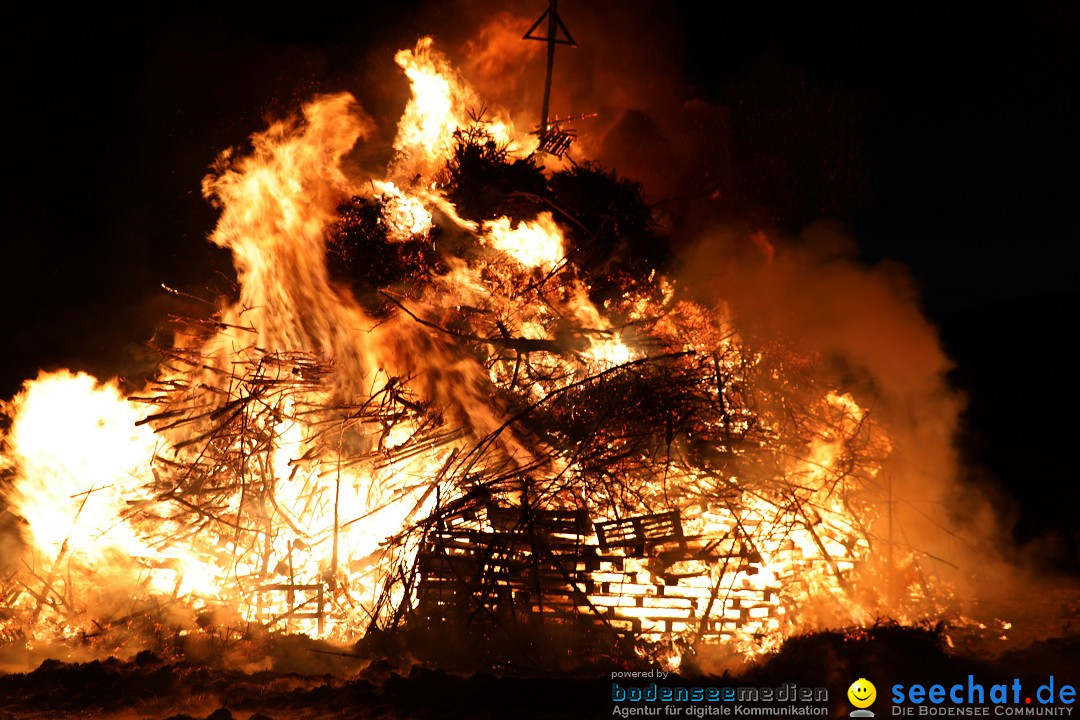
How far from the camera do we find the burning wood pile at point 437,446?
643cm

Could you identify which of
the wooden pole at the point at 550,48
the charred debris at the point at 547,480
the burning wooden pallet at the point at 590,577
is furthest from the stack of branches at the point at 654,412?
the wooden pole at the point at 550,48

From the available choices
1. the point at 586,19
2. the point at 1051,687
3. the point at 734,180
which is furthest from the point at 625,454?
the point at 586,19

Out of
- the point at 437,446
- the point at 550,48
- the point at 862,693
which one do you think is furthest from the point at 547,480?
the point at 550,48

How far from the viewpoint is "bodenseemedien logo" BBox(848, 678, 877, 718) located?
489 centimetres

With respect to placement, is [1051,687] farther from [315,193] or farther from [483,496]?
[315,193]

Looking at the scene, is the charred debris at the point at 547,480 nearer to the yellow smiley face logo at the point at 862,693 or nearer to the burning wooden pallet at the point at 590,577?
the burning wooden pallet at the point at 590,577

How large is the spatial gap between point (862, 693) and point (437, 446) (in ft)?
14.8

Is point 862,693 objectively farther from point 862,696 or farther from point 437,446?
point 437,446

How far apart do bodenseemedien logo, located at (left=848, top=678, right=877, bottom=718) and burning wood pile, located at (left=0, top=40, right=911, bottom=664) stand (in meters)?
1.11

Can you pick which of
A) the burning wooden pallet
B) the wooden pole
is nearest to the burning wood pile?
the burning wooden pallet

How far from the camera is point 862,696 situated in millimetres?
4969

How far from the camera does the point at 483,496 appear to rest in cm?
666

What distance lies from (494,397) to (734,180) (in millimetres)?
6081

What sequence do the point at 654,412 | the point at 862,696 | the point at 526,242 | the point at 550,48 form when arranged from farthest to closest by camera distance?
the point at 550,48
the point at 526,242
the point at 654,412
the point at 862,696
